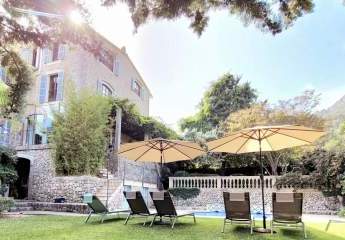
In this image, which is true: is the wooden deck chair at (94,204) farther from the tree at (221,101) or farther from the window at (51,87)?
the tree at (221,101)

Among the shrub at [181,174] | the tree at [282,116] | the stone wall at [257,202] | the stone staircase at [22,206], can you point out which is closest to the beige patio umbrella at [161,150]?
the stone staircase at [22,206]

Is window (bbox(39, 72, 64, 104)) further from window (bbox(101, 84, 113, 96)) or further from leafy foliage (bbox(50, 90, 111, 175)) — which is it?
leafy foliage (bbox(50, 90, 111, 175))

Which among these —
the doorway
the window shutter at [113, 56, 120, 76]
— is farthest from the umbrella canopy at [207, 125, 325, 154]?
the window shutter at [113, 56, 120, 76]

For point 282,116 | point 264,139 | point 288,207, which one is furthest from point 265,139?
point 282,116

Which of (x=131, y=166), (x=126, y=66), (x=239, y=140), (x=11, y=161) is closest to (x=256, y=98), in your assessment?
(x=126, y=66)

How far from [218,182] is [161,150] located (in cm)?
1019

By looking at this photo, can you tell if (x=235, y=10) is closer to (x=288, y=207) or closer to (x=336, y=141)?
(x=288, y=207)

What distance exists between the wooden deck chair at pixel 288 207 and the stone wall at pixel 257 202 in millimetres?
10088

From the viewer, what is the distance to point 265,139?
7648mm

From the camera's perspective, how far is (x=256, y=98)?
28312 millimetres

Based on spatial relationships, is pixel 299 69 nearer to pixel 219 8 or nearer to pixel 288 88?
pixel 288 88

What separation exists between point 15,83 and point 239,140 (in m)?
4.61

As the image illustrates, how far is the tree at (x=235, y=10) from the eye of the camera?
4.09 meters

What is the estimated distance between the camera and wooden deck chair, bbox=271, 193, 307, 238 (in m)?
6.41
